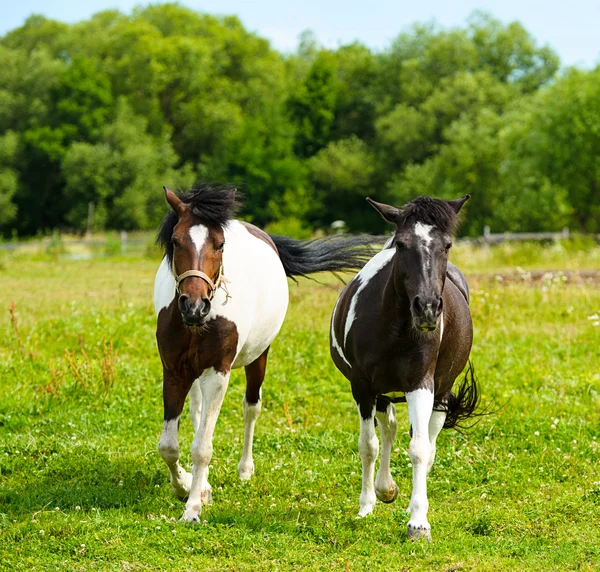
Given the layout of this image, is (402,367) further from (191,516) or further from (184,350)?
(191,516)

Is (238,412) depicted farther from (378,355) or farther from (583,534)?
(583,534)

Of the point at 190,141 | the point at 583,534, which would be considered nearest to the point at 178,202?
the point at 583,534

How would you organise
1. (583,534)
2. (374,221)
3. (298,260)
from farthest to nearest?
(374,221) < (298,260) < (583,534)

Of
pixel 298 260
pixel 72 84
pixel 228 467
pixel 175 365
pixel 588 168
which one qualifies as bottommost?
pixel 228 467

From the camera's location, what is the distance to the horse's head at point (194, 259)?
5.15 metres

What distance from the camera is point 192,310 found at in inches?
201

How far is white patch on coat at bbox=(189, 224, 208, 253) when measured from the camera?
17.7ft

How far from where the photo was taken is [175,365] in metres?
5.75

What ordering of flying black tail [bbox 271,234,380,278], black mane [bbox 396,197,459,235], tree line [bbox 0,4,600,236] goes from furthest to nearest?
tree line [bbox 0,4,600,236], flying black tail [bbox 271,234,380,278], black mane [bbox 396,197,459,235]

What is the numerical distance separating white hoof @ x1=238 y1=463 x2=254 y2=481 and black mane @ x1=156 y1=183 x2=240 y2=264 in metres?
2.08

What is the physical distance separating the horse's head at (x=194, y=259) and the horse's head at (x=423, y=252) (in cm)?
121

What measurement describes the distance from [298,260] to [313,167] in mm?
47102

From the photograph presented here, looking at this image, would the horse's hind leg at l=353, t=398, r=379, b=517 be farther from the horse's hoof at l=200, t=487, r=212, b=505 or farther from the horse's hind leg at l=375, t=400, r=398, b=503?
the horse's hoof at l=200, t=487, r=212, b=505

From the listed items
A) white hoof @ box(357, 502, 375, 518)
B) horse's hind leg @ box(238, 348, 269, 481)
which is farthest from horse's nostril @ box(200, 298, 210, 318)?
horse's hind leg @ box(238, 348, 269, 481)
